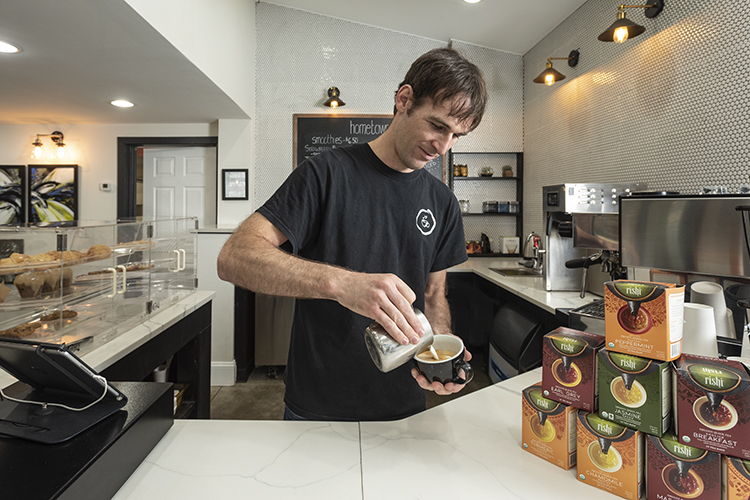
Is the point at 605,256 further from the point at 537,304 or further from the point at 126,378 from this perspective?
the point at 126,378

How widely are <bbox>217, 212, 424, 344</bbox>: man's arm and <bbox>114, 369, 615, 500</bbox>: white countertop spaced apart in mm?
256

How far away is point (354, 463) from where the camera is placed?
0.79m

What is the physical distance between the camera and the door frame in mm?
3908

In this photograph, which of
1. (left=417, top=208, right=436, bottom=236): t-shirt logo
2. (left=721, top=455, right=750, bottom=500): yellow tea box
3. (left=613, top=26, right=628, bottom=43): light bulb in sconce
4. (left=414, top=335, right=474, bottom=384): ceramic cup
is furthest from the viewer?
(left=613, top=26, right=628, bottom=43): light bulb in sconce

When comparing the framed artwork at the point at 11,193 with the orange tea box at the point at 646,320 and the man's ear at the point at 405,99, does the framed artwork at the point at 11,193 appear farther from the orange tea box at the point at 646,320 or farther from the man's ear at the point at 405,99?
the orange tea box at the point at 646,320

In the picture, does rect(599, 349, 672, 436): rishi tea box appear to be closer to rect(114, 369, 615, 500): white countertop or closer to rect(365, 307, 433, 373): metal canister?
rect(114, 369, 615, 500): white countertop

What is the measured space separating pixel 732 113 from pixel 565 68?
1690 millimetres

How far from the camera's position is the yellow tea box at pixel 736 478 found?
60 cm

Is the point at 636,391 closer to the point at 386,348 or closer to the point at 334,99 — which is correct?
the point at 386,348

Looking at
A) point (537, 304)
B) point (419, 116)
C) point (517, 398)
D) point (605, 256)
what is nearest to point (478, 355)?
point (537, 304)

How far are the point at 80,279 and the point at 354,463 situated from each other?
115cm

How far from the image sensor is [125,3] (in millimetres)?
1699

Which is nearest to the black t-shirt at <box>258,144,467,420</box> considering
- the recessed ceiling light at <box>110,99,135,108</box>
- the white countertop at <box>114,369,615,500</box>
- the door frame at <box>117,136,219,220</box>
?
the white countertop at <box>114,369,615,500</box>

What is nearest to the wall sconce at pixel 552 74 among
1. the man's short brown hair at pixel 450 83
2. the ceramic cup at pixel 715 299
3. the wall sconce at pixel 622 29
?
the wall sconce at pixel 622 29
